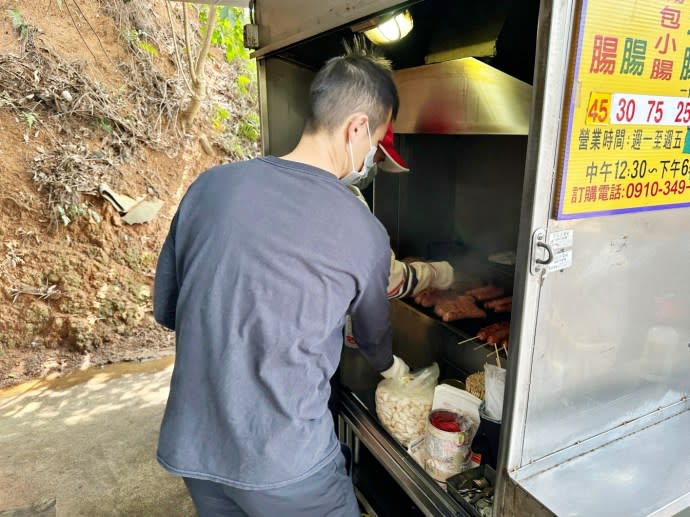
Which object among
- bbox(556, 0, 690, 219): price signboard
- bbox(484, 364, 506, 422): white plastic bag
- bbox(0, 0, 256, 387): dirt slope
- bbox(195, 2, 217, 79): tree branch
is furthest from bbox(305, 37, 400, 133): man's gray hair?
bbox(0, 0, 256, 387): dirt slope

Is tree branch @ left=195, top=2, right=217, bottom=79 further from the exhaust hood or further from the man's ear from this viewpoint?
the man's ear

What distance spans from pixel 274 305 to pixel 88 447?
3.44 meters

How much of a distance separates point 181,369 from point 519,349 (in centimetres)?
114

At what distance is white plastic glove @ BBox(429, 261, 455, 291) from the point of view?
279cm

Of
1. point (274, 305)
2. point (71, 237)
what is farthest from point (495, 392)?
point (71, 237)

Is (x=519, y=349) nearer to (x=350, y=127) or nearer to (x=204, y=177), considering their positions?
(x=350, y=127)

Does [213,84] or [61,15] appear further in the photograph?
[213,84]

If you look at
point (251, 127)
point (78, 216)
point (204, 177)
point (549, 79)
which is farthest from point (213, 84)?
point (549, 79)

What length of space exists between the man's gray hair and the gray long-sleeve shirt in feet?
0.81

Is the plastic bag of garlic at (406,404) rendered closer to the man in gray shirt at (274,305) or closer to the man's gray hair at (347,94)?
the man in gray shirt at (274,305)

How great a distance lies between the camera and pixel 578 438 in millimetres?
1558

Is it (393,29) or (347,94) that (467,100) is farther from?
(347,94)

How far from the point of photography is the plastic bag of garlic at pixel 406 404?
2084mm

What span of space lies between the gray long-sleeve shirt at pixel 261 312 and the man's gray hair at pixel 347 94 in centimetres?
25
